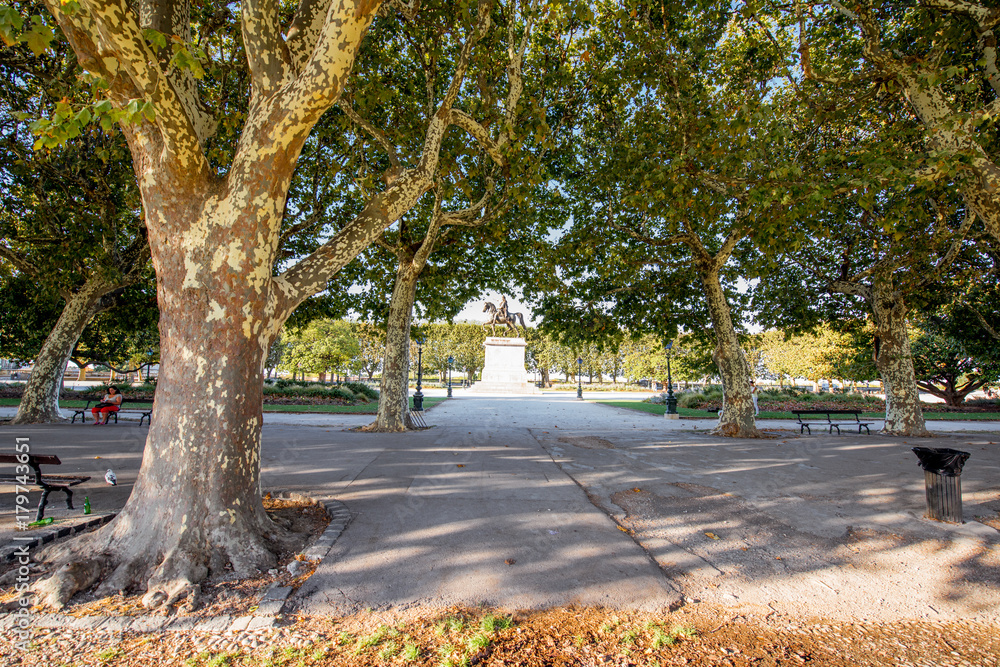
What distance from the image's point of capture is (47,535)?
382cm

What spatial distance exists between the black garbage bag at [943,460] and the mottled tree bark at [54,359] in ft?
60.6

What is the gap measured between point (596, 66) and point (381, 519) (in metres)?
10.8

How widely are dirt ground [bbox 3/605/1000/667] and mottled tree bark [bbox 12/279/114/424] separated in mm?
14252

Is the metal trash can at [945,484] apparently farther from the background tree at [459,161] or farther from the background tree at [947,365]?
the background tree at [947,365]

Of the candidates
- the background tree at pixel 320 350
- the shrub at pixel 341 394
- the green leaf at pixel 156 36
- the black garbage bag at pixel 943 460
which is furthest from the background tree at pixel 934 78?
the background tree at pixel 320 350

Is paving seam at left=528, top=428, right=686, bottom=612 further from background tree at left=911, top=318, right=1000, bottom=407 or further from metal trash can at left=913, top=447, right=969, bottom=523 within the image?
background tree at left=911, top=318, right=1000, bottom=407

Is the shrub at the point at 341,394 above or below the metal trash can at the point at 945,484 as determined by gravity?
below

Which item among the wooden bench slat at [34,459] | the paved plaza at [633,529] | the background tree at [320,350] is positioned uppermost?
the background tree at [320,350]

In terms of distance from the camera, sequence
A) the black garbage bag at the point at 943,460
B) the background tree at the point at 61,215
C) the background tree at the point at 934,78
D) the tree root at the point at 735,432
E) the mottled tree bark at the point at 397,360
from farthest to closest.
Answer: the tree root at the point at 735,432, the mottled tree bark at the point at 397,360, the background tree at the point at 61,215, the background tree at the point at 934,78, the black garbage bag at the point at 943,460

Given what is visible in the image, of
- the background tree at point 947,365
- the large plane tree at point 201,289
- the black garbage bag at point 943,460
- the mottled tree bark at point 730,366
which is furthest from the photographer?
the background tree at point 947,365

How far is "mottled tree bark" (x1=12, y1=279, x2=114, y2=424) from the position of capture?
40.9 ft

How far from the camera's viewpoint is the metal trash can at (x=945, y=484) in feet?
15.7

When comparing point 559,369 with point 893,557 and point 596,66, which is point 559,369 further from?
point 893,557

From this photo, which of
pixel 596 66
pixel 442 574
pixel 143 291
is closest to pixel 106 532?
pixel 442 574
